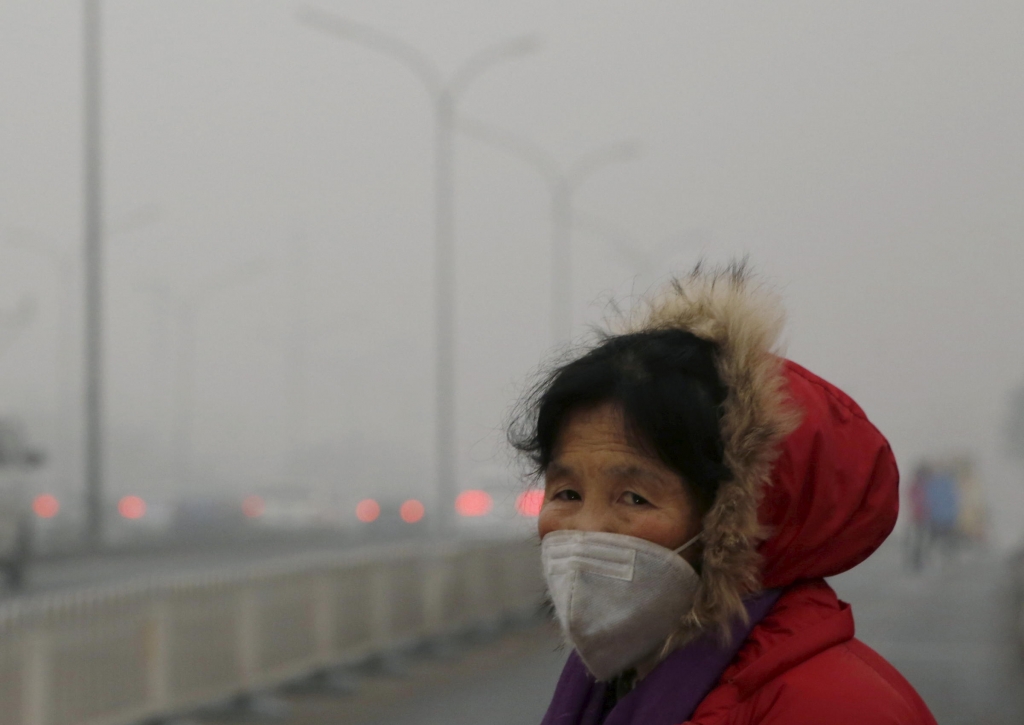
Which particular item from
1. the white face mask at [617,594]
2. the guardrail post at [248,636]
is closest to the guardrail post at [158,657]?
the guardrail post at [248,636]

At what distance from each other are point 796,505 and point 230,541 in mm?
42953

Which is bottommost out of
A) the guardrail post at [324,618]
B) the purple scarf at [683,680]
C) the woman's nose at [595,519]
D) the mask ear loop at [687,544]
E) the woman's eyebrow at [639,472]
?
A: the guardrail post at [324,618]

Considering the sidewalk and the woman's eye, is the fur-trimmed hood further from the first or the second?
the sidewalk

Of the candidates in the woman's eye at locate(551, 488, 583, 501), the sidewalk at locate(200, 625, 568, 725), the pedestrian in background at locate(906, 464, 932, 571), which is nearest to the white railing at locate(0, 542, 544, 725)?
the sidewalk at locate(200, 625, 568, 725)

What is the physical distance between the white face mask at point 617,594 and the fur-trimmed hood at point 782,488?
0.12ft

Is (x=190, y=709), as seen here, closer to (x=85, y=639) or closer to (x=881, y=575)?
(x=85, y=639)

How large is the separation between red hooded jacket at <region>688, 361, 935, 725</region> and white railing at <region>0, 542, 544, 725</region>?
234 inches

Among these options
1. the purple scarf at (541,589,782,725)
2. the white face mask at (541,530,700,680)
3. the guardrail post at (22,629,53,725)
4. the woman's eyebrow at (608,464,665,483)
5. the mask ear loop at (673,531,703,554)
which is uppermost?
the woman's eyebrow at (608,464,665,483)

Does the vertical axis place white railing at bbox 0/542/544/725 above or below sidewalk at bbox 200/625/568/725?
above

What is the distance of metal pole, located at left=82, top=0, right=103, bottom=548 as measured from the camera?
94.9 ft

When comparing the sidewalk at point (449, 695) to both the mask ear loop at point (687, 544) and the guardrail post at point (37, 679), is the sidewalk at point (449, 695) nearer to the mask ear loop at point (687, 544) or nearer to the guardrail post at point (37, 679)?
the guardrail post at point (37, 679)

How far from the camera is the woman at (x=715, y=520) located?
2.22 metres

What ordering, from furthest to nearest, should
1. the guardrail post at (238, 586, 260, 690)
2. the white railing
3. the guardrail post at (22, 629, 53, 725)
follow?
the guardrail post at (238, 586, 260, 690) < the white railing < the guardrail post at (22, 629, 53, 725)

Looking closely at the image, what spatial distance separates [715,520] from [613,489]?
173 mm
